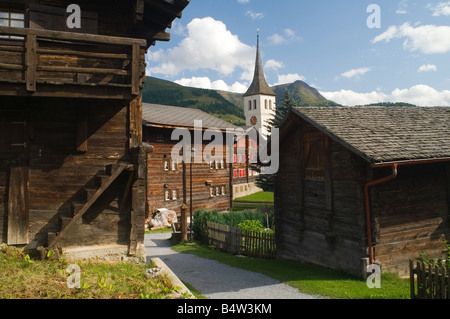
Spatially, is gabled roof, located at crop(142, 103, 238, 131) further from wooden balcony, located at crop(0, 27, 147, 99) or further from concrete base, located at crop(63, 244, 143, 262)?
concrete base, located at crop(63, 244, 143, 262)

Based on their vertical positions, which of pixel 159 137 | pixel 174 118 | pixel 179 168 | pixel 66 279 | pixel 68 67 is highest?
pixel 174 118

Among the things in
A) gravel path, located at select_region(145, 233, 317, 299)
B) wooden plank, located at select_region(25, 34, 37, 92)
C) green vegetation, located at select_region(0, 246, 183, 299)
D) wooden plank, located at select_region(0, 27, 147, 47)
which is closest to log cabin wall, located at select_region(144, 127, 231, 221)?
gravel path, located at select_region(145, 233, 317, 299)

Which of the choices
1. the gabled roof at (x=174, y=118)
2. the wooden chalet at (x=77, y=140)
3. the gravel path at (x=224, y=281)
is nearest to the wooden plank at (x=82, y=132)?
the wooden chalet at (x=77, y=140)

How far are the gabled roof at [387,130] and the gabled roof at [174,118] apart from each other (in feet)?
53.4

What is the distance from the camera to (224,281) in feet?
41.1

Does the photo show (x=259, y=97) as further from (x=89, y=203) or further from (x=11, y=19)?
(x=89, y=203)

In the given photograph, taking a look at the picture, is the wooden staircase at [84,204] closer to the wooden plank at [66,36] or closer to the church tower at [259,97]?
the wooden plank at [66,36]

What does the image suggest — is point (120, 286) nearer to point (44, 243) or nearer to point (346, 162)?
point (44, 243)

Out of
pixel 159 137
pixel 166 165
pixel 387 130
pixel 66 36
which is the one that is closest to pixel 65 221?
pixel 66 36

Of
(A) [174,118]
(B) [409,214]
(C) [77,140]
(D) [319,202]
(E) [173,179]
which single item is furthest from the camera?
(A) [174,118]

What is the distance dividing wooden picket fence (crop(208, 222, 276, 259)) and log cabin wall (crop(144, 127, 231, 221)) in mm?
9500

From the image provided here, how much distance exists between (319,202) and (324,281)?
3.11 meters

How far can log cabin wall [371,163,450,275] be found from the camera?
1175cm

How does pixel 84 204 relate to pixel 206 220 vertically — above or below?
above
